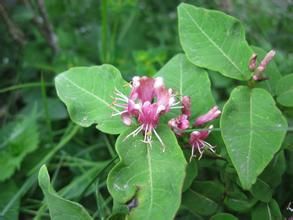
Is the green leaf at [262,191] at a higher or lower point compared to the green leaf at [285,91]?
lower

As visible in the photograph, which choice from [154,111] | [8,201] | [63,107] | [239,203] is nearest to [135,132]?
[154,111]

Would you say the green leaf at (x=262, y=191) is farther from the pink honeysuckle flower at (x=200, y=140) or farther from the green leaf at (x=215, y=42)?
the green leaf at (x=215, y=42)

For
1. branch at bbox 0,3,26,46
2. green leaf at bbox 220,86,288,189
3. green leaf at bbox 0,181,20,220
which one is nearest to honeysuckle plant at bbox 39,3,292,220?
green leaf at bbox 220,86,288,189

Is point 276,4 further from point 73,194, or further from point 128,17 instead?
point 73,194

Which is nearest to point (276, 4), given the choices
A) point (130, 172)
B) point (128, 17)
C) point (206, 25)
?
point (128, 17)

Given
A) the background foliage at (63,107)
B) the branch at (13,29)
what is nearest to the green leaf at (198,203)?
the background foliage at (63,107)

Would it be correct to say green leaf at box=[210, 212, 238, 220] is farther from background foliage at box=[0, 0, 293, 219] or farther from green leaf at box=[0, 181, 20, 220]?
green leaf at box=[0, 181, 20, 220]
